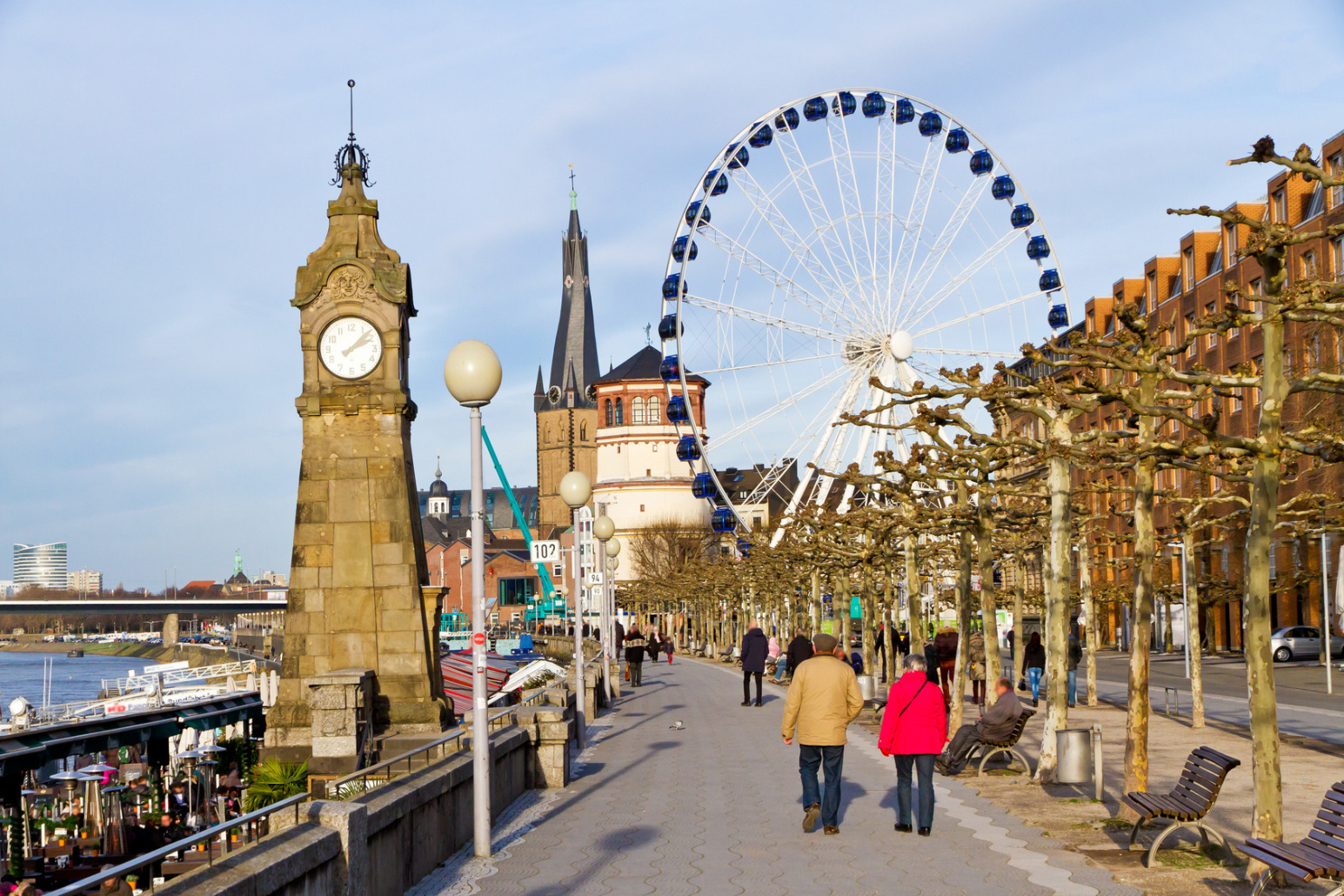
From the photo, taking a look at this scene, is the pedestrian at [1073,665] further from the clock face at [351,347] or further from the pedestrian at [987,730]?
the clock face at [351,347]

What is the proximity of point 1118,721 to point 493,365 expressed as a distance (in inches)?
798

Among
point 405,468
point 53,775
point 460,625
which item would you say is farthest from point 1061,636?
point 460,625

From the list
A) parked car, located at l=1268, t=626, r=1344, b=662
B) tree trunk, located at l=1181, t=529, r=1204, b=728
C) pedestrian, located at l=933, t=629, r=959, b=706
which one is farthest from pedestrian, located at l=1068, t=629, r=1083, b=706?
parked car, located at l=1268, t=626, r=1344, b=662

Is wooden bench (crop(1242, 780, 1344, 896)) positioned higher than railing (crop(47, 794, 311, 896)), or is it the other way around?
railing (crop(47, 794, 311, 896))

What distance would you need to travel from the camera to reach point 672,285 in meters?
52.8

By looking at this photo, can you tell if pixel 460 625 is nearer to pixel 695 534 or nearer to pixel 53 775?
pixel 695 534

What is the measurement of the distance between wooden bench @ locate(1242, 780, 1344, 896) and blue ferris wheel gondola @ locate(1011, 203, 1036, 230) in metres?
42.2

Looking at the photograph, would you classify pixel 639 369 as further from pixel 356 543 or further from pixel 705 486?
pixel 356 543

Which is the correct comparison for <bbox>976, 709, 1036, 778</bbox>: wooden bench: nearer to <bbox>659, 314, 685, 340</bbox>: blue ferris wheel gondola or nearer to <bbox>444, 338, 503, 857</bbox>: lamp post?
<bbox>444, 338, 503, 857</bbox>: lamp post

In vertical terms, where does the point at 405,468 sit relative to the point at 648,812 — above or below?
above

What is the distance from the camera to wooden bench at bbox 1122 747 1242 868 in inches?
444

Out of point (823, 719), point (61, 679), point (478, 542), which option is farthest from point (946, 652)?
point (61, 679)

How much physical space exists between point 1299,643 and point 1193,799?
2009 inches

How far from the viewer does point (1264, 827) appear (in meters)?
10.7
